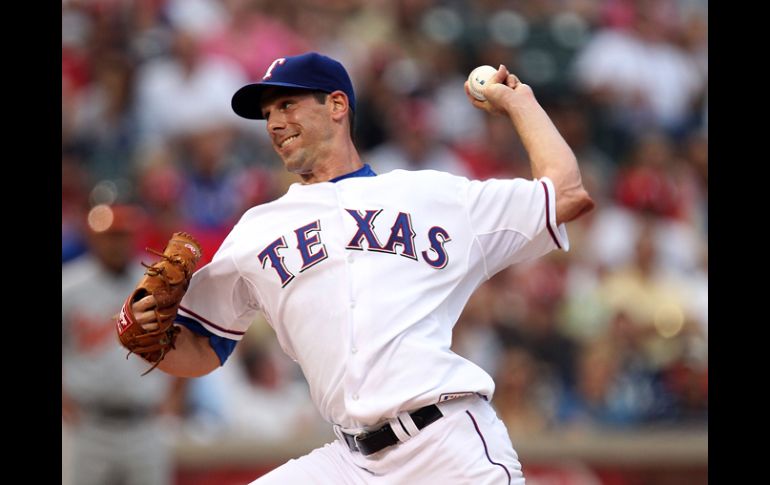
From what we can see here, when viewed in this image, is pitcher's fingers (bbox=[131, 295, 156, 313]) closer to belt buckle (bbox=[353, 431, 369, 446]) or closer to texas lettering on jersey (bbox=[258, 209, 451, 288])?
texas lettering on jersey (bbox=[258, 209, 451, 288])

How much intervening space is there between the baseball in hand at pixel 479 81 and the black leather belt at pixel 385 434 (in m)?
1.13

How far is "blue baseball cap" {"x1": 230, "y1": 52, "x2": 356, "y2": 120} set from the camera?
4.03m

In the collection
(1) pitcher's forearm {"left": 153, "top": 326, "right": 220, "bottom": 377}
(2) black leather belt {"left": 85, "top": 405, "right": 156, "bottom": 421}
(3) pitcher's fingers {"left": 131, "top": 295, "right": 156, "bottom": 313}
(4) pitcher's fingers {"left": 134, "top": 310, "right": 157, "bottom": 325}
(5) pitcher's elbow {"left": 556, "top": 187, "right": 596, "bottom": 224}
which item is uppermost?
(5) pitcher's elbow {"left": 556, "top": 187, "right": 596, "bottom": 224}

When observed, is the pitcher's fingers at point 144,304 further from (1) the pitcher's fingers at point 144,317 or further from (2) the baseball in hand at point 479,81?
(2) the baseball in hand at point 479,81

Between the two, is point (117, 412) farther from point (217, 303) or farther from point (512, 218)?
point (512, 218)

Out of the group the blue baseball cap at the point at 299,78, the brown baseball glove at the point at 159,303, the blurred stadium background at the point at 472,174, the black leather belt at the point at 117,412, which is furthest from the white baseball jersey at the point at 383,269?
the blurred stadium background at the point at 472,174

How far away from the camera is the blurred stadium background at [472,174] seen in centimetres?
802

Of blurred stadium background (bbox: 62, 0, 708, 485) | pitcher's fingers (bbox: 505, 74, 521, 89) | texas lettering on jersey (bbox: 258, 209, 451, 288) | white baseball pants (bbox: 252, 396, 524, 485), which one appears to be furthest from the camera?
blurred stadium background (bbox: 62, 0, 708, 485)

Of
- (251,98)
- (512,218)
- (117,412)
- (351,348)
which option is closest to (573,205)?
(512,218)

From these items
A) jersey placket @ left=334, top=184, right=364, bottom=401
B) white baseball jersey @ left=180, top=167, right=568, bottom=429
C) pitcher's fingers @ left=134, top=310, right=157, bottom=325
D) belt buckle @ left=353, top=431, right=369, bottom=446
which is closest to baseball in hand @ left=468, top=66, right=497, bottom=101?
white baseball jersey @ left=180, top=167, right=568, bottom=429

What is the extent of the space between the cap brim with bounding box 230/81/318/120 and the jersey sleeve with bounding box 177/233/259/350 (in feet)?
1.78

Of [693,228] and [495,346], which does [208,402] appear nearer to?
[495,346]

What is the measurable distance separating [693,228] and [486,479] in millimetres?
A: 6992

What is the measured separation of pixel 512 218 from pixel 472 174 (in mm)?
5820
